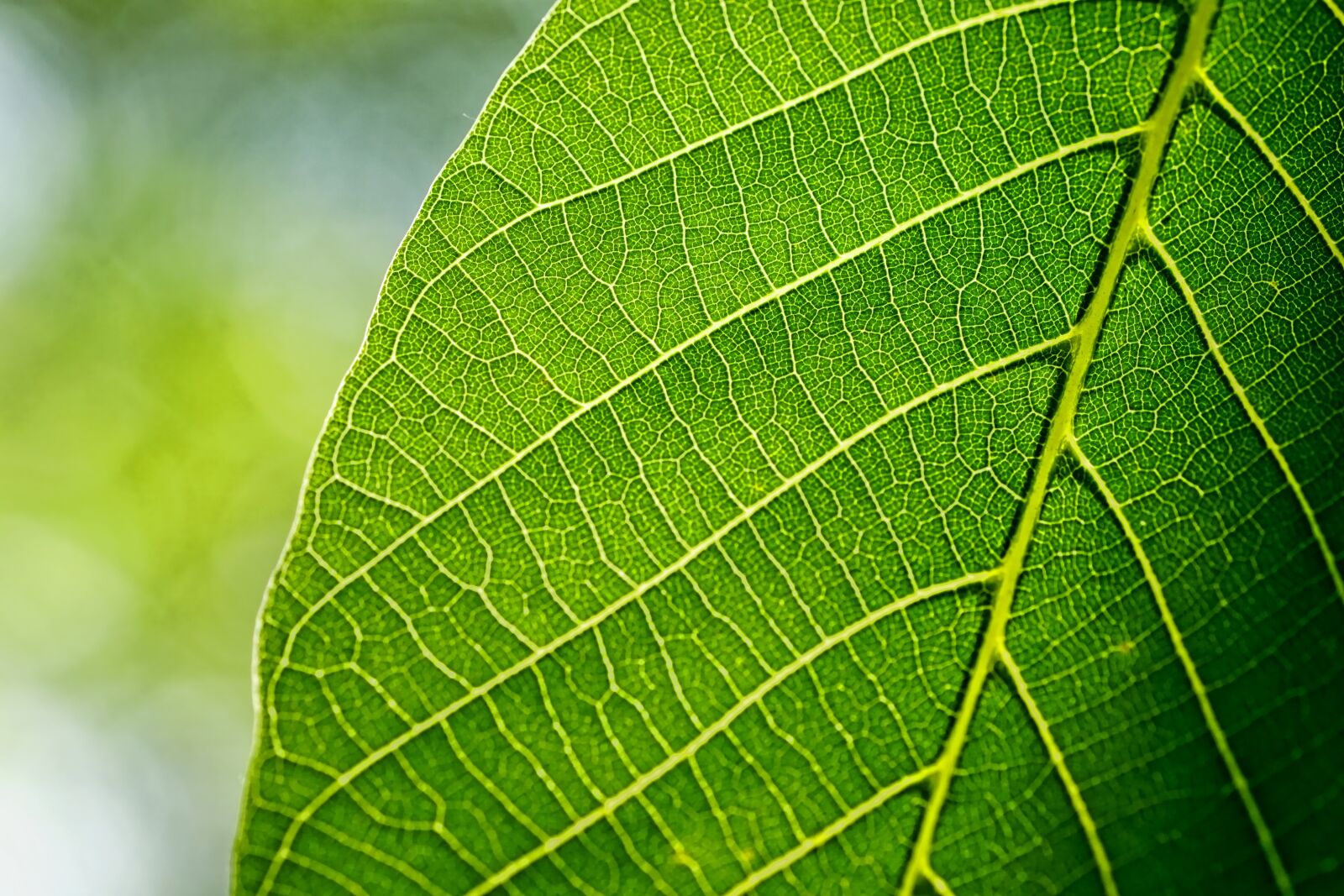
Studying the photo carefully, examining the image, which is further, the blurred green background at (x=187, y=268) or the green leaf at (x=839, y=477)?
the blurred green background at (x=187, y=268)

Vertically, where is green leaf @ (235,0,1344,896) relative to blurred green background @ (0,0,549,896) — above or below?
below

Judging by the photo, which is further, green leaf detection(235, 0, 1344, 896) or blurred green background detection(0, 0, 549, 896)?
blurred green background detection(0, 0, 549, 896)

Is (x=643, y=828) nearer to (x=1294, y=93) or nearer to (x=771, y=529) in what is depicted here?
(x=771, y=529)

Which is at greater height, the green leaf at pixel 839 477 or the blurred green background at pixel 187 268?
the blurred green background at pixel 187 268

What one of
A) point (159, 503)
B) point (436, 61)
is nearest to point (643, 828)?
point (159, 503)
